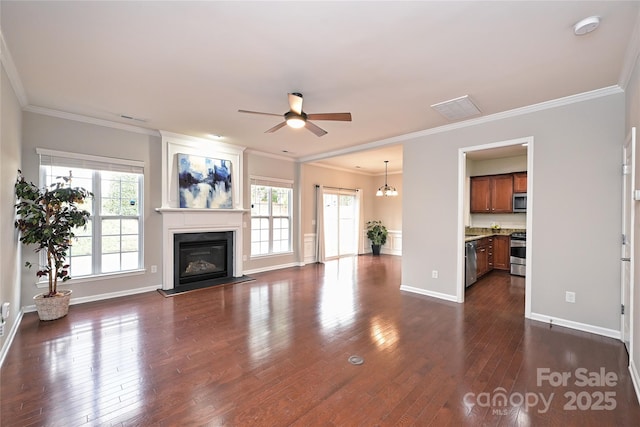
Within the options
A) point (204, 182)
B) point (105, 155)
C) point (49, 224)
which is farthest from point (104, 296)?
point (204, 182)

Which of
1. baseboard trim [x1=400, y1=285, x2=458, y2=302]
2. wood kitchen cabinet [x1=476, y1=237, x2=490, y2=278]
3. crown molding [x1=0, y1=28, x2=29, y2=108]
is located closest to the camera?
crown molding [x1=0, y1=28, x2=29, y2=108]

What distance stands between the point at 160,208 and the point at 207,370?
3.38 meters

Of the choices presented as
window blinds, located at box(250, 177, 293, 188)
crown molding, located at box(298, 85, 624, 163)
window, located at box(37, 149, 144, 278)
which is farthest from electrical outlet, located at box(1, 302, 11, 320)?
crown molding, located at box(298, 85, 624, 163)

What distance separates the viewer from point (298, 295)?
15.4 feet

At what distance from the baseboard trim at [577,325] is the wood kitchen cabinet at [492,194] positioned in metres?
3.51

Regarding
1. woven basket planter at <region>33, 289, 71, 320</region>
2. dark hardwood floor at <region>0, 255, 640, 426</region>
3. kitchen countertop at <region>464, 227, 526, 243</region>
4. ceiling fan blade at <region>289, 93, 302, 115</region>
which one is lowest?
dark hardwood floor at <region>0, 255, 640, 426</region>

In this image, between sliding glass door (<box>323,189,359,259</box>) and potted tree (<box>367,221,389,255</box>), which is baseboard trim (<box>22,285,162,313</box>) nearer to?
sliding glass door (<box>323,189,359,259</box>)

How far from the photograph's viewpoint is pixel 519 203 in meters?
6.31

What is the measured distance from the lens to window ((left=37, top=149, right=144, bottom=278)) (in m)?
4.14

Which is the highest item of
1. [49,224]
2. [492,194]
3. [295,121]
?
[295,121]

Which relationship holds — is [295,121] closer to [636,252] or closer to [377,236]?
[636,252]

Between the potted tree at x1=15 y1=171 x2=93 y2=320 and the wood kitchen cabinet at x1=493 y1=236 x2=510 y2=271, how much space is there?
7.68m

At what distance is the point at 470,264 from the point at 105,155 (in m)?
6.46

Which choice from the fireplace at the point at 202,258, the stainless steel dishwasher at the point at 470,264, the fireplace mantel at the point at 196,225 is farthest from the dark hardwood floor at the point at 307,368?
the fireplace at the point at 202,258
